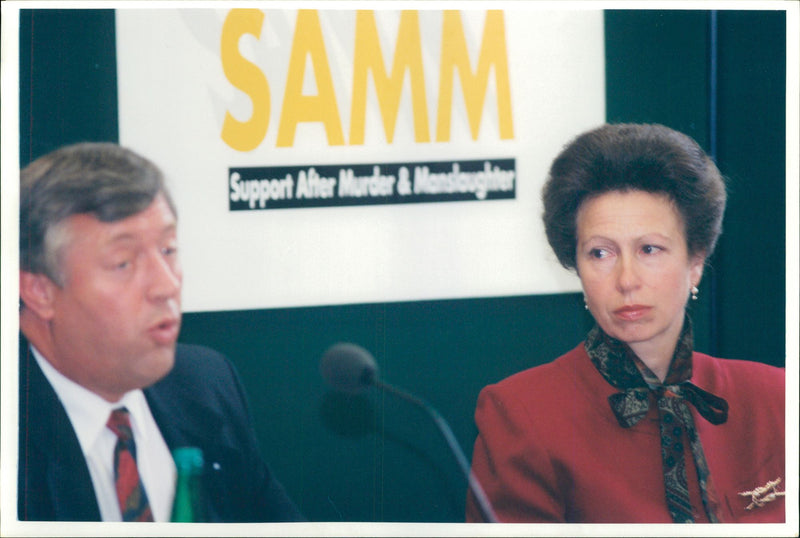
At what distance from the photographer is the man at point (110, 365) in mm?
2900

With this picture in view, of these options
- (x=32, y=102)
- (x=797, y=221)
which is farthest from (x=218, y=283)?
(x=797, y=221)

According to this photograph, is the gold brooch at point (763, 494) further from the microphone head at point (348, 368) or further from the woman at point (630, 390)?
the microphone head at point (348, 368)

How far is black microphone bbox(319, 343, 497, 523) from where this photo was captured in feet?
9.94

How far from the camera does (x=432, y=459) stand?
121 inches

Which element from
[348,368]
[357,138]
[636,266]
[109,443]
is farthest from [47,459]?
[636,266]

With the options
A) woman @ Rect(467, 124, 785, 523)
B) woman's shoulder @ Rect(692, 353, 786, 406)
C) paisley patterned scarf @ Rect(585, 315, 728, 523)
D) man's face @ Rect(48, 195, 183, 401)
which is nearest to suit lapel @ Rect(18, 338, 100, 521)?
man's face @ Rect(48, 195, 183, 401)

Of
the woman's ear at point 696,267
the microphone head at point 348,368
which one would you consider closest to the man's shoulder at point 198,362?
the microphone head at point 348,368

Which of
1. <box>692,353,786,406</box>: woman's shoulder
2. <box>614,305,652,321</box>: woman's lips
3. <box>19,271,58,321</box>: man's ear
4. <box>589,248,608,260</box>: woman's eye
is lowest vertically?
<box>692,353,786,406</box>: woman's shoulder

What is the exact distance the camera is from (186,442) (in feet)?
9.81

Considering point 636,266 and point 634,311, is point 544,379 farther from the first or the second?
point 636,266

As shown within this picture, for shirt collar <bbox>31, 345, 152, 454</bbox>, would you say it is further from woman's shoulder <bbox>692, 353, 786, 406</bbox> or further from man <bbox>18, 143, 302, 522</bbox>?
woman's shoulder <bbox>692, 353, 786, 406</bbox>

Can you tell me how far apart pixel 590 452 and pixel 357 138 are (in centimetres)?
126

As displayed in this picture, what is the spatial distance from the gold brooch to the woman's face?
1.78 feet

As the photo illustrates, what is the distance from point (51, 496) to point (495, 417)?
1464 millimetres
